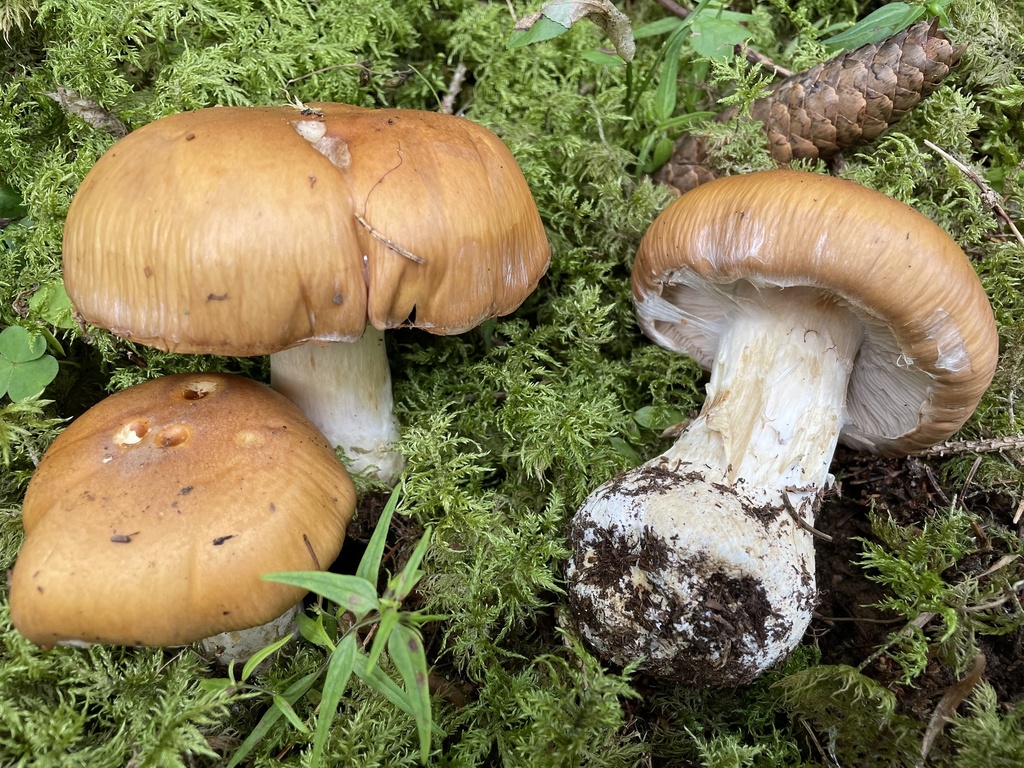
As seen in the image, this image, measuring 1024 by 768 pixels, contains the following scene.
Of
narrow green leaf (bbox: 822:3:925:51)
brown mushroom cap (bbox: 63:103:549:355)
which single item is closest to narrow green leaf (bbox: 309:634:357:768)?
brown mushroom cap (bbox: 63:103:549:355)

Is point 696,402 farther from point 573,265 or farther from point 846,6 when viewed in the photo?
point 846,6

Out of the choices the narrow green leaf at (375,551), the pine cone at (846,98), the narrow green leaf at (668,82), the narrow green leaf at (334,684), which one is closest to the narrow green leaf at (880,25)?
the pine cone at (846,98)

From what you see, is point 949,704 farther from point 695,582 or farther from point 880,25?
point 880,25

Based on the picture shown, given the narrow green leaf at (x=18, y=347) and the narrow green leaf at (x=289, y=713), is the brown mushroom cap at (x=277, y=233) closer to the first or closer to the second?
the narrow green leaf at (x=18, y=347)

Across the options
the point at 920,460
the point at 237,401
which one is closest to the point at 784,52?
the point at 920,460

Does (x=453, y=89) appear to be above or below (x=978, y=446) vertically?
above

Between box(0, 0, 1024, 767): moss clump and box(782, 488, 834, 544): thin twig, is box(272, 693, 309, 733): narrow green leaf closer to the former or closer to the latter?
box(0, 0, 1024, 767): moss clump

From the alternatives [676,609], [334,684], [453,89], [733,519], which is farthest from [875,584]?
[453,89]
